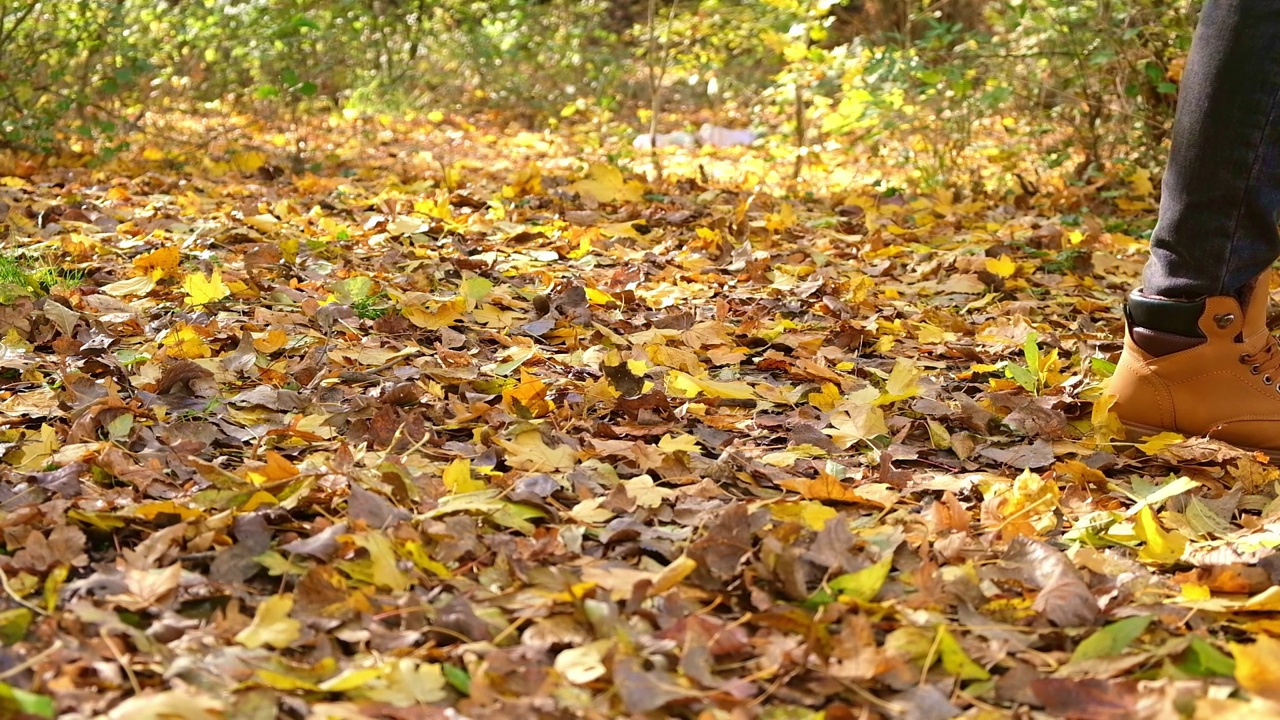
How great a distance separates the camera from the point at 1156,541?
1638mm

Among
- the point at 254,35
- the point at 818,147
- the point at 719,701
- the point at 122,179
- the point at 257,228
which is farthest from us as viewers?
the point at 818,147

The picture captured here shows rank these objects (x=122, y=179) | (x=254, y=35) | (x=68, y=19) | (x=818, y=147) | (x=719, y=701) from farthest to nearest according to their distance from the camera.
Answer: (x=818, y=147) < (x=254, y=35) < (x=68, y=19) < (x=122, y=179) < (x=719, y=701)

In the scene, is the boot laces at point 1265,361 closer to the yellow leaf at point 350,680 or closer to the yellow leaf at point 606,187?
the yellow leaf at point 350,680

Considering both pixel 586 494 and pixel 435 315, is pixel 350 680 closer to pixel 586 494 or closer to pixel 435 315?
pixel 586 494

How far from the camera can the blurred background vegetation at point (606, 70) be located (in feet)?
14.4

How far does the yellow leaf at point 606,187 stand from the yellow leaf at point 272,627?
294 centimetres

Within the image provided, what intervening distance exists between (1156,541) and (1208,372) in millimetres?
553

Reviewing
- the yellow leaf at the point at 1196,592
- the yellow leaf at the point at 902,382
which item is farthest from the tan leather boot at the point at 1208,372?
the yellow leaf at the point at 1196,592

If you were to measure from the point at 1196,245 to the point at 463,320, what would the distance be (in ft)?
5.01

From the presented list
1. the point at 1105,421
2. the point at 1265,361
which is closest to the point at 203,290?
the point at 1105,421

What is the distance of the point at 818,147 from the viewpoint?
5949 millimetres

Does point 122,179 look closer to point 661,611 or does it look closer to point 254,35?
point 254,35

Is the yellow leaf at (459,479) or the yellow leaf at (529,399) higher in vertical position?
the yellow leaf at (459,479)

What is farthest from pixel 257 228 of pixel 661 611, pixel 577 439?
pixel 661 611
